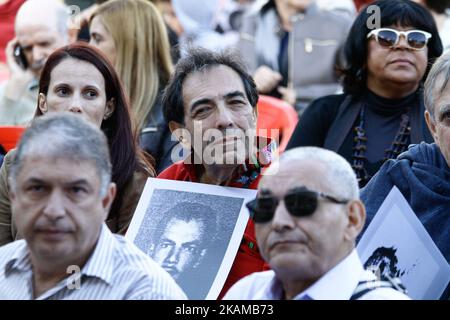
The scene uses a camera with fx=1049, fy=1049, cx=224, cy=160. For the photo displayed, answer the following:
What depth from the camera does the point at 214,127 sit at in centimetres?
486

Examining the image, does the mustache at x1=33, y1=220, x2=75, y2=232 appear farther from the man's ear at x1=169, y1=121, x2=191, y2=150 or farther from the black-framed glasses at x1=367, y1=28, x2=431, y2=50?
the black-framed glasses at x1=367, y1=28, x2=431, y2=50

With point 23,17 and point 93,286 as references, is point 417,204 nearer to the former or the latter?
point 93,286

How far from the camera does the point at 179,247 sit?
180 inches

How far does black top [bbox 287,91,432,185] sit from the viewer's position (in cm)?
575

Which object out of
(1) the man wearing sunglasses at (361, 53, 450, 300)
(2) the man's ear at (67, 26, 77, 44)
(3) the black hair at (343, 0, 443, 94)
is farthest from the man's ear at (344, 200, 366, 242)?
(2) the man's ear at (67, 26, 77, 44)

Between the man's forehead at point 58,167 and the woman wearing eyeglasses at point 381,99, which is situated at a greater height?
the man's forehead at point 58,167

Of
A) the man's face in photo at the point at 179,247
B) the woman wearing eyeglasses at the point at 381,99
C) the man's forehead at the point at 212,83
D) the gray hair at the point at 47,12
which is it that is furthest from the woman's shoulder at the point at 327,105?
the gray hair at the point at 47,12

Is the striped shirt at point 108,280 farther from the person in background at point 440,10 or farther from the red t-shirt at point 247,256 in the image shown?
the person in background at point 440,10

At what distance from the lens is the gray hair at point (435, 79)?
4.64m

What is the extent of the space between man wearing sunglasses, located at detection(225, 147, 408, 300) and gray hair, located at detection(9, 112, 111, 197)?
57 centimetres

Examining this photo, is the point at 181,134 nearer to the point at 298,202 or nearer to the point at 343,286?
the point at 298,202

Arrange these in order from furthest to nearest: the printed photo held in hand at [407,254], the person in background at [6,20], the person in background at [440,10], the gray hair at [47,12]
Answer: the person in background at [6,20]
the person in background at [440,10]
the gray hair at [47,12]
the printed photo held in hand at [407,254]

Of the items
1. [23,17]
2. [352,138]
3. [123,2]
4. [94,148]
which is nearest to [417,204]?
[352,138]

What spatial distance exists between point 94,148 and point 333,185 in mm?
826
